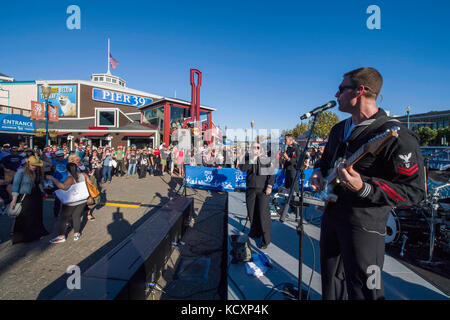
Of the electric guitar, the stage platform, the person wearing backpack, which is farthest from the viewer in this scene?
the person wearing backpack

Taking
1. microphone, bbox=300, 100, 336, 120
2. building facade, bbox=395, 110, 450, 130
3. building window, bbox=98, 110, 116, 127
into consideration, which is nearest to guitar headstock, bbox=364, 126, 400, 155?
microphone, bbox=300, 100, 336, 120

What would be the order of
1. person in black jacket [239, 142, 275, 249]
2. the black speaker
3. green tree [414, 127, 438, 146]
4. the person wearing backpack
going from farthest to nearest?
green tree [414, 127, 438, 146]
the person wearing backpack
person in black jacket [239, 142, 275, 249]
the black speaker

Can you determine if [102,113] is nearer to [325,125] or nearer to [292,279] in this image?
[292,279]

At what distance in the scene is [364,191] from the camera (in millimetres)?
1468

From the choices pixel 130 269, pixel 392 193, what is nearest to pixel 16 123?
pixel 130 269

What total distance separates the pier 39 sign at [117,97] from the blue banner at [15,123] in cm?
→ 1724

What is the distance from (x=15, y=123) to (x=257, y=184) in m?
20.7

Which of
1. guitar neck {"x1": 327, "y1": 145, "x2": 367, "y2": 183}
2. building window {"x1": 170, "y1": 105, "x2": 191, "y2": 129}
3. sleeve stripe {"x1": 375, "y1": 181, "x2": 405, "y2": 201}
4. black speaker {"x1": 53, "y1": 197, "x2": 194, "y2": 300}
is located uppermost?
building window {"x1": 170, "y1": 105, "x2": 191, "y2": 129}

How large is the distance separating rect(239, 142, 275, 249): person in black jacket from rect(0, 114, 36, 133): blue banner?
19.5 m

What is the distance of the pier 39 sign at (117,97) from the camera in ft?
105

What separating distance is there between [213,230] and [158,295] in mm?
2618

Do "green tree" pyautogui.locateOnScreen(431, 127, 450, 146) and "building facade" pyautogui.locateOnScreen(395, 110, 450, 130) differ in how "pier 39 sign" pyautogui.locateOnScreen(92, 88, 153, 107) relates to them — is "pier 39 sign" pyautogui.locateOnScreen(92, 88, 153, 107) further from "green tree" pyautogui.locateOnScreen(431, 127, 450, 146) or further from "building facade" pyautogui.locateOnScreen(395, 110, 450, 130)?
"building facade" pyautogui.locateOnScreen(395, 110, 450, 130)

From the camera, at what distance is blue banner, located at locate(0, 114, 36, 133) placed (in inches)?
584

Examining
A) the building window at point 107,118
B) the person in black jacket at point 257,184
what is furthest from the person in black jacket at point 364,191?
the building window at point 107,118
